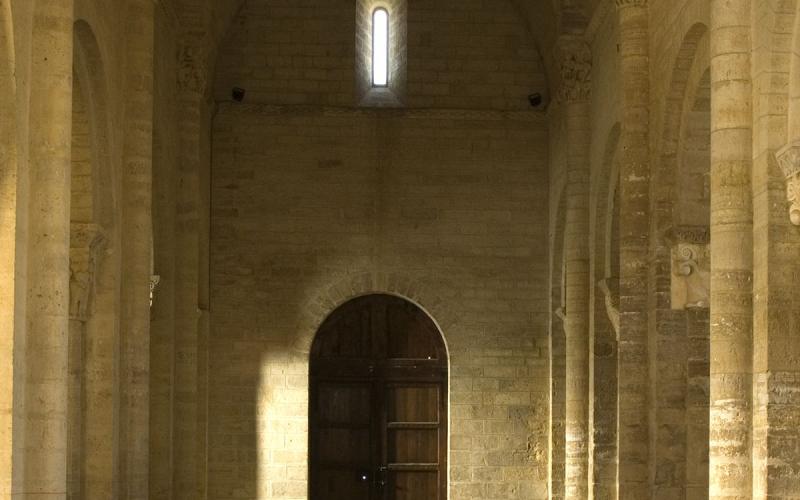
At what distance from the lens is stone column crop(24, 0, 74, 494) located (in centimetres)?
1152

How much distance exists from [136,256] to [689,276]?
559cm

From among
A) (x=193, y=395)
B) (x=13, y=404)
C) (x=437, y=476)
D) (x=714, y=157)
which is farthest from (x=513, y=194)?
(x=13, y=404)

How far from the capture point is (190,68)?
19125 mm

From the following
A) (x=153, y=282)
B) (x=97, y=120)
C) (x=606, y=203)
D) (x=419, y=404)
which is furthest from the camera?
(x=419, y=404)

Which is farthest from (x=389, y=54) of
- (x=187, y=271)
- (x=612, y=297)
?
(x=612, y=297)

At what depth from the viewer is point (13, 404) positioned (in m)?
11.1

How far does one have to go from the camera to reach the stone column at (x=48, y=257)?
1152 centimetres

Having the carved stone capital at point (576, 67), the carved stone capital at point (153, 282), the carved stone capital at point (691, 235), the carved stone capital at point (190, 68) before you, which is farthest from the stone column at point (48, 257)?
the carved stone capital at point (576, 67)

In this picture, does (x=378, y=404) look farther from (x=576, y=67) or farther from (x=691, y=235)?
(x=691, y=235)

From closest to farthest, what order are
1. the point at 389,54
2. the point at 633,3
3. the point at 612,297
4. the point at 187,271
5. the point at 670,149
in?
the point at 670,149, the point at 633,3, the point at 612,297, the point at 187,271, the point at 389,54

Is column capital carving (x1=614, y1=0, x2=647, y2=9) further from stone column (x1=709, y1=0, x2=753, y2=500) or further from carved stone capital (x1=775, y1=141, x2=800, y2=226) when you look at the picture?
carved stone capital (x1=775, y1=141, x2=800, y2=226)

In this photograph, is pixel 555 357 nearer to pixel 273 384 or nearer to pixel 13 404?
pixel 273 384

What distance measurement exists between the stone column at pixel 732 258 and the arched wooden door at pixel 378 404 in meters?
10.4

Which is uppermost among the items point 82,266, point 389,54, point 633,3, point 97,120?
point 389,54
